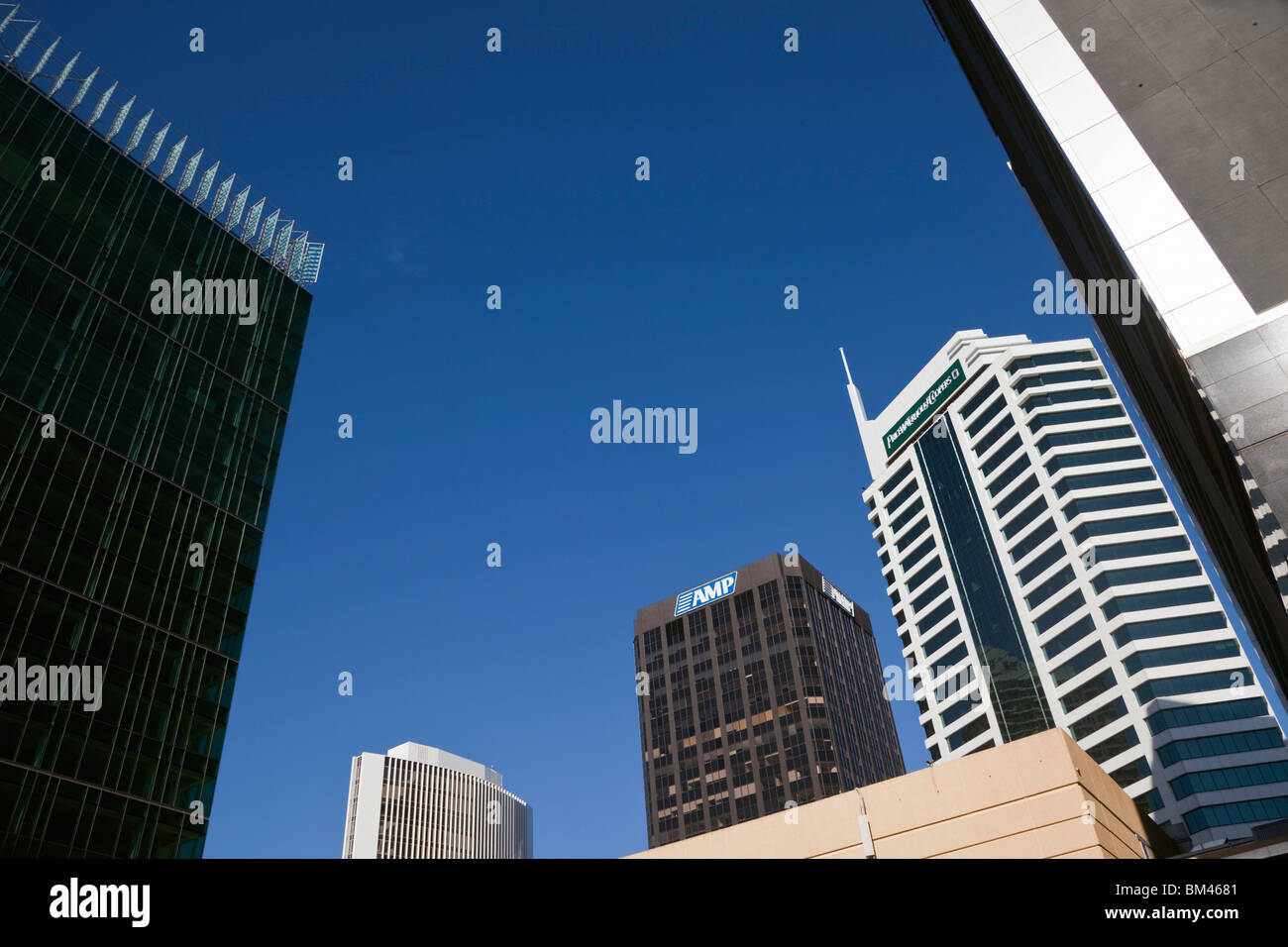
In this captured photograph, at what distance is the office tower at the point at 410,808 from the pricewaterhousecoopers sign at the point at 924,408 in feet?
388

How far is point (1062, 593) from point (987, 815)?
80.5 metres

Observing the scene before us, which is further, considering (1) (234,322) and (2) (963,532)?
(2) (963,532)

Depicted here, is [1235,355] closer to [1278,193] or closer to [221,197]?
[1278,193]

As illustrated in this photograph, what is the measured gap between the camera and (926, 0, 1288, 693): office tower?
17.6m

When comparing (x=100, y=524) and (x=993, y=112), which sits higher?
(x=993, y=112)

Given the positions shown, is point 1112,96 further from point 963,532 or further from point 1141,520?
point 963,532

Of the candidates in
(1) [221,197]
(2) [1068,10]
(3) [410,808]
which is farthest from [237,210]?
(3) [410,808]

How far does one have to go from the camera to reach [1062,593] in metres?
103

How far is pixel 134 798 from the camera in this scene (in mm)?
40312

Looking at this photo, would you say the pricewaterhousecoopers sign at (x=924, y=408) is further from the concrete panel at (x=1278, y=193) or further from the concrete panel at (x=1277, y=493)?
the concrete panel at (x=1277, y=493)

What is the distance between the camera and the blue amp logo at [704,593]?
15750cm
